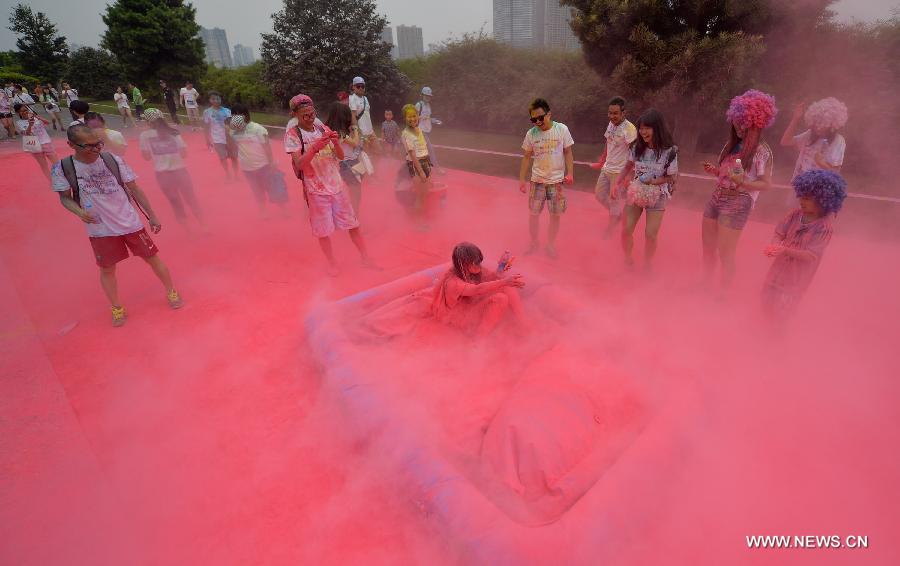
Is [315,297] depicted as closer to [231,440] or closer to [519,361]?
[231,440]

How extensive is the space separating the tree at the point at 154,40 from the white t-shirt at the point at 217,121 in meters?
20.1

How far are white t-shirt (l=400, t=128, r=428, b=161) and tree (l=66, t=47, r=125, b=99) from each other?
42083 mm

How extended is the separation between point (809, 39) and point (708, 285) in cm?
718

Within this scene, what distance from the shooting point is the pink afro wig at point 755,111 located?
347 centimetres

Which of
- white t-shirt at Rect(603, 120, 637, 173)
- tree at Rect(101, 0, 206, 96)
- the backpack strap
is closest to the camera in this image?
the backpack strap

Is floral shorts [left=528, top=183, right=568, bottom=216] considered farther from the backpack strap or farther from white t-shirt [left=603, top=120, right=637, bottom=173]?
the backpack strap

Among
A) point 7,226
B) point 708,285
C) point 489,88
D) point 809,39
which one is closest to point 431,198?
point 708,285

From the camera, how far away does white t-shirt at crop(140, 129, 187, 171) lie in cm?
573

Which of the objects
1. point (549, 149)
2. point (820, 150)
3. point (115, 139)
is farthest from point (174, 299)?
point (820, 150)

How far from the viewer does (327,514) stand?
2.44 meters

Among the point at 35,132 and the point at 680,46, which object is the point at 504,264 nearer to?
the point at 680,46

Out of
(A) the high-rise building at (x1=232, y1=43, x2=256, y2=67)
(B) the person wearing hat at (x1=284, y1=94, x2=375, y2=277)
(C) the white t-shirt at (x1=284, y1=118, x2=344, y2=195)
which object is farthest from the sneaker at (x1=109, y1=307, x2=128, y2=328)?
(A) the high-rise building at (x1=232, y1=43, x2=256, y2=67)

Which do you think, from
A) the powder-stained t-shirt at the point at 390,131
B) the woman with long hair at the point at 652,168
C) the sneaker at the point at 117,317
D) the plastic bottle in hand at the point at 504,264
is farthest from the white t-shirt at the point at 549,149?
the powder-stained t-shirt at the point at 390,131

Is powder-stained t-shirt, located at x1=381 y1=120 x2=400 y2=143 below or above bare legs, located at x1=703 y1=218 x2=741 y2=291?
above
